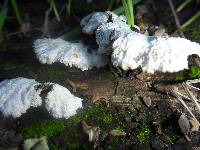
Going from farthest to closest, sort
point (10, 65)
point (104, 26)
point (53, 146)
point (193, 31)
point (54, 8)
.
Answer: point (54, 8), point (193, 31), point (10, 65), point (104, 26), point (53, 146)

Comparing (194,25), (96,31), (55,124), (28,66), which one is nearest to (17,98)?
(55,124)

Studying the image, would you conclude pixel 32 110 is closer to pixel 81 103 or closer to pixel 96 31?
→ pixel 81 103

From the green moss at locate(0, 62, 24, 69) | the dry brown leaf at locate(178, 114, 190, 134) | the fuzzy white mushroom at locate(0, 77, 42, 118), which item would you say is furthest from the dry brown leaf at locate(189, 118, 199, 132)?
the green moss at locate(0, 62, 24, 69)

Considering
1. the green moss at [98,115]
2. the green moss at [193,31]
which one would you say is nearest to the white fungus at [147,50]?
the green moss at [98,115]

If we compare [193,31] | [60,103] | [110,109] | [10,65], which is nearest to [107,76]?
[110,109]

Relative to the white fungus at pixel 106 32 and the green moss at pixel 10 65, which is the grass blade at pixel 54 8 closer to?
the green moss at pixel 10 65

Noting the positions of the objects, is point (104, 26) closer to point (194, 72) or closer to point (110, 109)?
point (110, 109)
